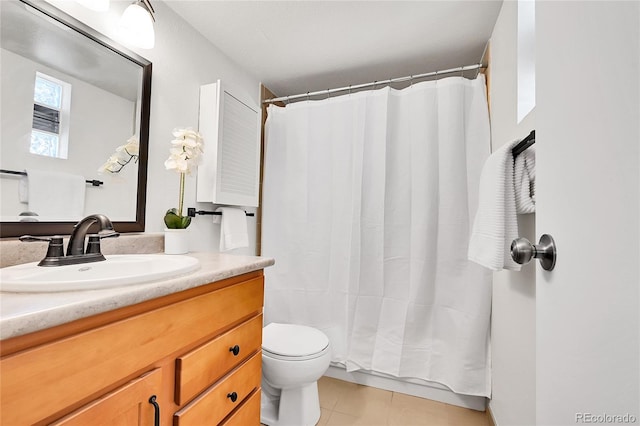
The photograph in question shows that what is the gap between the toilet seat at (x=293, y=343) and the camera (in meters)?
1.46

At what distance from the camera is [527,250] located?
1.69ft

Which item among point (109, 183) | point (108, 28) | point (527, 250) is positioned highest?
point (108, 28)

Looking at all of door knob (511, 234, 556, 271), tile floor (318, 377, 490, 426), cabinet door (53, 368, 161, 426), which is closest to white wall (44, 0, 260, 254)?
cabinet door (53, 368, 161, 426)

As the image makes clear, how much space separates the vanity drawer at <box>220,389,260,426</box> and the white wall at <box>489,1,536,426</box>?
103cm

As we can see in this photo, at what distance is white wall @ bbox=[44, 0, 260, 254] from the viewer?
143 centimetres

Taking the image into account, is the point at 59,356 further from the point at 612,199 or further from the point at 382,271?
the point at 382,271

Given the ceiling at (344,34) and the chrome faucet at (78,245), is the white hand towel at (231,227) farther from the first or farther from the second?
the ceiling at (344,34)

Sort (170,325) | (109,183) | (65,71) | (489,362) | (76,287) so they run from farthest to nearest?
1. (489,362)
2. (109,183)
3. (65,71)
4. (170,325)
5. (76,287)

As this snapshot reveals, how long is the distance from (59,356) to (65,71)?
110 centimetres

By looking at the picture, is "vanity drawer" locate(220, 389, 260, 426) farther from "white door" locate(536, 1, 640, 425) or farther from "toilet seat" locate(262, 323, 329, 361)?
"white door" locate(536, 1, 640, 425)

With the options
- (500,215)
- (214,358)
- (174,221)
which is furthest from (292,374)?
(500,215)

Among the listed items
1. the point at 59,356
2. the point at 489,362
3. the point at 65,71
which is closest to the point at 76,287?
the point at 59,356

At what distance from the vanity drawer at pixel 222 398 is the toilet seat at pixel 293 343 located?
0.31 m

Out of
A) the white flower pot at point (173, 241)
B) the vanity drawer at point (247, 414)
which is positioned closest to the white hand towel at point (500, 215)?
the vanity drawer at point (247, 414)
